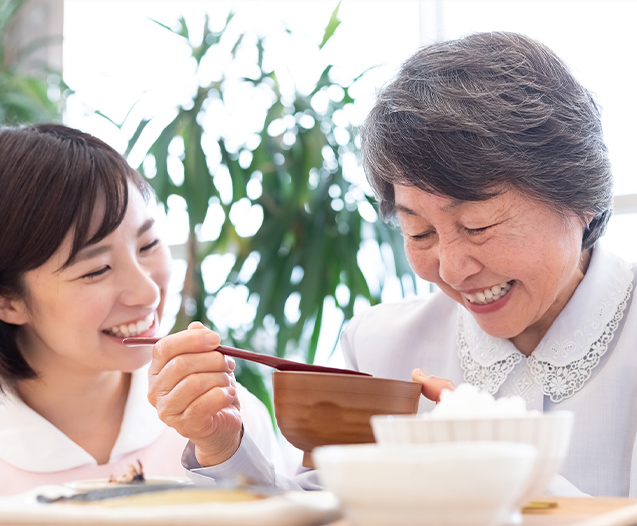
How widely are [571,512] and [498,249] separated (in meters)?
0.65

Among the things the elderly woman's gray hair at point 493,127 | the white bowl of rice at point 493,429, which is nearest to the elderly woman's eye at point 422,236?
the elderly woman's gray hair at point 493,127

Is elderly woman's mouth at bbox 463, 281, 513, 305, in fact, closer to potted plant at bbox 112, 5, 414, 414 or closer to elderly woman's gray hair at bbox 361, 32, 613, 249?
elderly woman's gray hair at bbox 361, 32, 613, 249

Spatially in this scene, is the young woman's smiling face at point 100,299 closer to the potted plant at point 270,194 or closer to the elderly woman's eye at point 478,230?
the elderly woman's eye at point 478,230

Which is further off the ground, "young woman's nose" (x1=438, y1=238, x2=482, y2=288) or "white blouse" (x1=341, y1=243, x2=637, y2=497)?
"young woman's nose" (x1=438, y1=238, x2=482, y2=288)

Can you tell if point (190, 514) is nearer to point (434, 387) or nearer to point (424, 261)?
point (434, 387)

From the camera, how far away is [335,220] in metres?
2.66

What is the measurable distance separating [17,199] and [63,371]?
0.40 meters

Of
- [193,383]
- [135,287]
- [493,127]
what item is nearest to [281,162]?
[135,287]

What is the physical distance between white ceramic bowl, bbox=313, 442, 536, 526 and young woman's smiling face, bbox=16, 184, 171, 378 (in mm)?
1102

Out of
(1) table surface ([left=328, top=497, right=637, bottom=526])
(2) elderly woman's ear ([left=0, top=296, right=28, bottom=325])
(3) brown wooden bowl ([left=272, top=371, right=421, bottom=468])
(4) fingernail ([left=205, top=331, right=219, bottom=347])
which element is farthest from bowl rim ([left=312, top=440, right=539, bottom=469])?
(2) elderly woman's ear ([left=0, top=296, right=28, bottom=325])

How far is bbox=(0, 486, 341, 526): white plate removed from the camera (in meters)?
0.56

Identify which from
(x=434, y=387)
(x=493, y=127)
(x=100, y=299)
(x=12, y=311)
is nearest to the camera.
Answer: (x=434, y=387)

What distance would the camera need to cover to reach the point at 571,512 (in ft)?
2.22

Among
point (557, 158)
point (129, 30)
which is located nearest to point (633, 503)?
point (557, 158)
